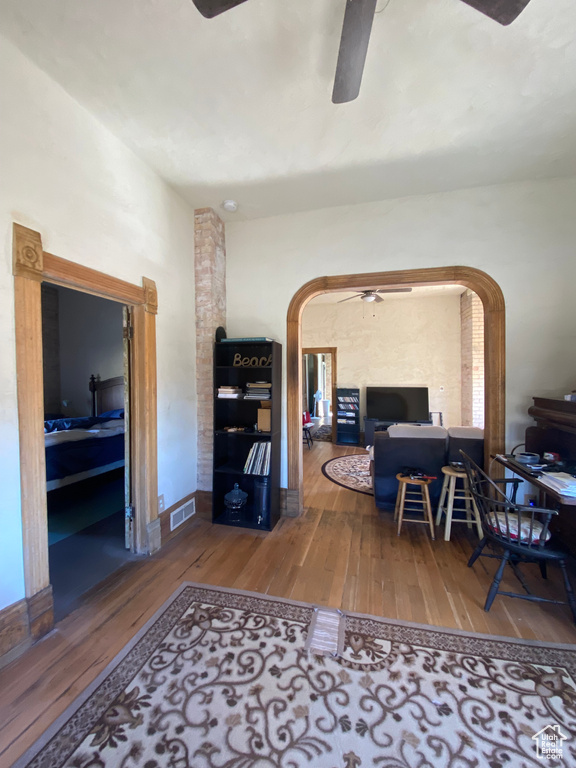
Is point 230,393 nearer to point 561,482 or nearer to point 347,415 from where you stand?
point 561,482

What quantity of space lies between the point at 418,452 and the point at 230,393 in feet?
7.19

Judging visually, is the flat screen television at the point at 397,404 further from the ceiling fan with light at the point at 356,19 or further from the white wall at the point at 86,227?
Result: the ceiling fan with light at the point at 356,19

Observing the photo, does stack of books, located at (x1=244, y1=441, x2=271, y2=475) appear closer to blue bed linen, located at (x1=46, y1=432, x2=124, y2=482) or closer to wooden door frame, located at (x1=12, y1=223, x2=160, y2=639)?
wooden door frame, located at (x1=12, y1=223, x2=160, y2=639)

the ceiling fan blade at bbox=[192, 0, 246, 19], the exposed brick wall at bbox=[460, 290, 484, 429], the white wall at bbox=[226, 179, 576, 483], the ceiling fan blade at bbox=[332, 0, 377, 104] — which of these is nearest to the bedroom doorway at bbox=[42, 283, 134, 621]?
the white wall at bbox=[226, 179, 576, 483]

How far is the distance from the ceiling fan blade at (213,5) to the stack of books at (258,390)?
2.49 metres

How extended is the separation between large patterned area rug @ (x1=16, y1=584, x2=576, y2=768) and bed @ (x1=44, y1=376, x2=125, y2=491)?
Answer: 250 cm

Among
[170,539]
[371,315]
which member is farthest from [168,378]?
[371,315]

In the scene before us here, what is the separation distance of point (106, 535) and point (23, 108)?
3275 millimetres

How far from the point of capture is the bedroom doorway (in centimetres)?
257

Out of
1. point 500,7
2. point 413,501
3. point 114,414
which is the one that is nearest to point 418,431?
point 413,501

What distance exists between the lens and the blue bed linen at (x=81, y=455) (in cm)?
352

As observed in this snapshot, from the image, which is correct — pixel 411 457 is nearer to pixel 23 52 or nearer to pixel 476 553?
pixel 476 553

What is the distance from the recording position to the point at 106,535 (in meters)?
2.94

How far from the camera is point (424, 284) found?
3.22 meters
